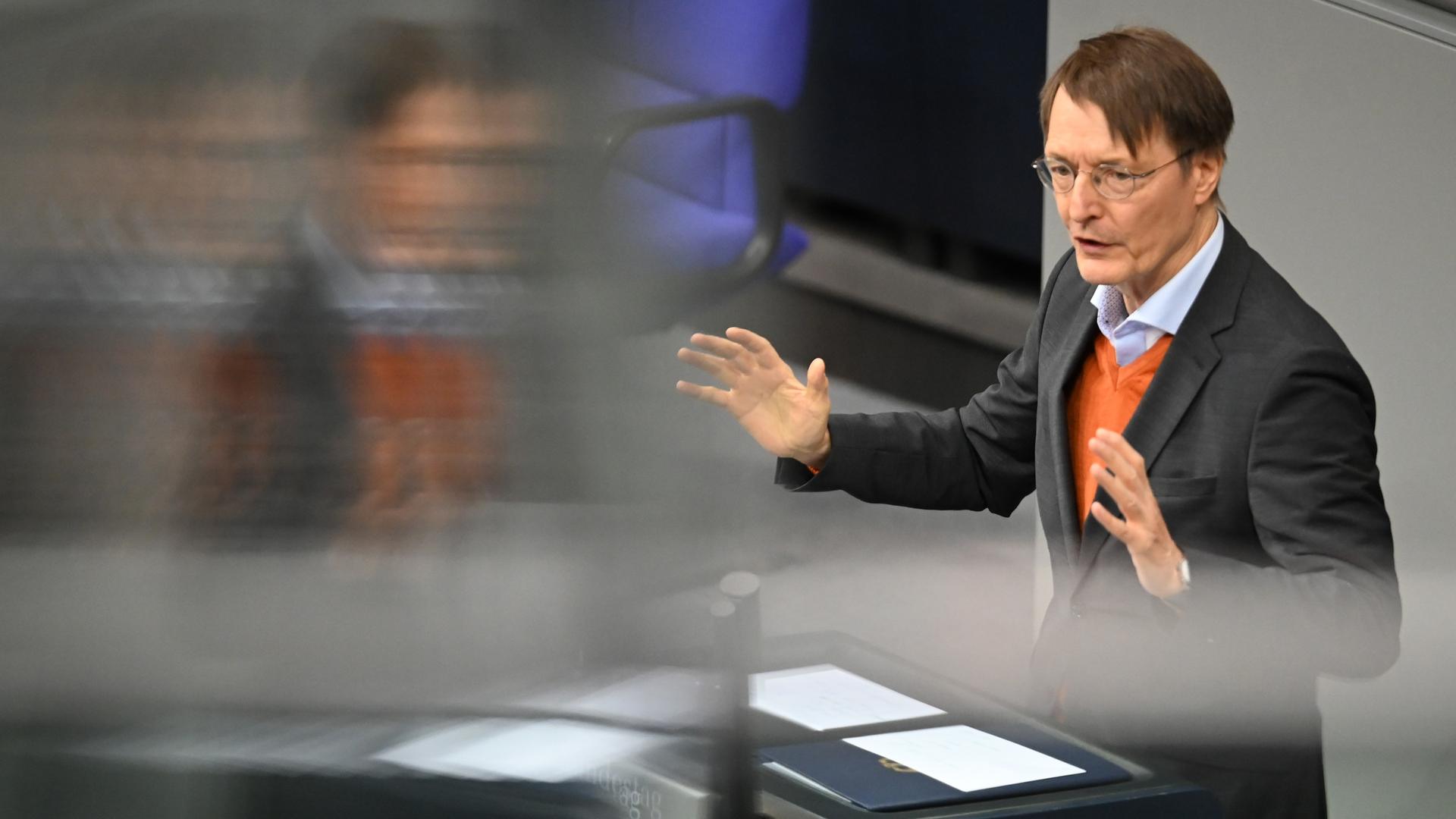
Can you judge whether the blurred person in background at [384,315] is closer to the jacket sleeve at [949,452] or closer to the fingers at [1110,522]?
the fingers at [1110,522]

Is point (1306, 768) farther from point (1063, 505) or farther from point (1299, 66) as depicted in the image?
point (1299, 66)

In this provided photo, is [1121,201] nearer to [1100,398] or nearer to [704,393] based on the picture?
[1100,398]

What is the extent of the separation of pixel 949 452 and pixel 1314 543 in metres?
0.29

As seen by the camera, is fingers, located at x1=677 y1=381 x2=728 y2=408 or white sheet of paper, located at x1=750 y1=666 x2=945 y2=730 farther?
fingers, located at x1=677 y1=381 x2=728 y2=408

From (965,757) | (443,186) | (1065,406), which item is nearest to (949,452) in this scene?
(1065,406)

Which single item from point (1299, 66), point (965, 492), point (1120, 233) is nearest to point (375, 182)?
point (1120, 233)

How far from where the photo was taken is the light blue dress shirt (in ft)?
2.96

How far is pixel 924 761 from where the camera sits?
24.5 inches

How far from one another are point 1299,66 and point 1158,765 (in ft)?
3.36

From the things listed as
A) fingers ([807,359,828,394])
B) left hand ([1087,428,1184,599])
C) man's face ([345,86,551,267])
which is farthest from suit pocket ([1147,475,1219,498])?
man's face ([345,86,551,267])

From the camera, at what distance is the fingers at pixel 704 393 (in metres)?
0.81

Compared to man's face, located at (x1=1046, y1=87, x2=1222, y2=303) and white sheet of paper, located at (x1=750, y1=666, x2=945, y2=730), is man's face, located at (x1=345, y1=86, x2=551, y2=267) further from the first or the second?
man's face, located at (x1=1046, y1=87, x2=1222, y2=303)

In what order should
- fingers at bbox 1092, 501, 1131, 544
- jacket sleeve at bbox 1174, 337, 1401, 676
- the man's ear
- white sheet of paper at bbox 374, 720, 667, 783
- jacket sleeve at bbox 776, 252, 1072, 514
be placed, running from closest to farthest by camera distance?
white sheet of paper at bbox 374, 720, 667, 783
fingers at bbox 1092, 501, 1131, 544
jacket sleeve at bbox 1174, 337, 1401, 676
the man's ear
jacket sleeve at bbox 776, 252, 1072, 514

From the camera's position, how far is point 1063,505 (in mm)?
935
